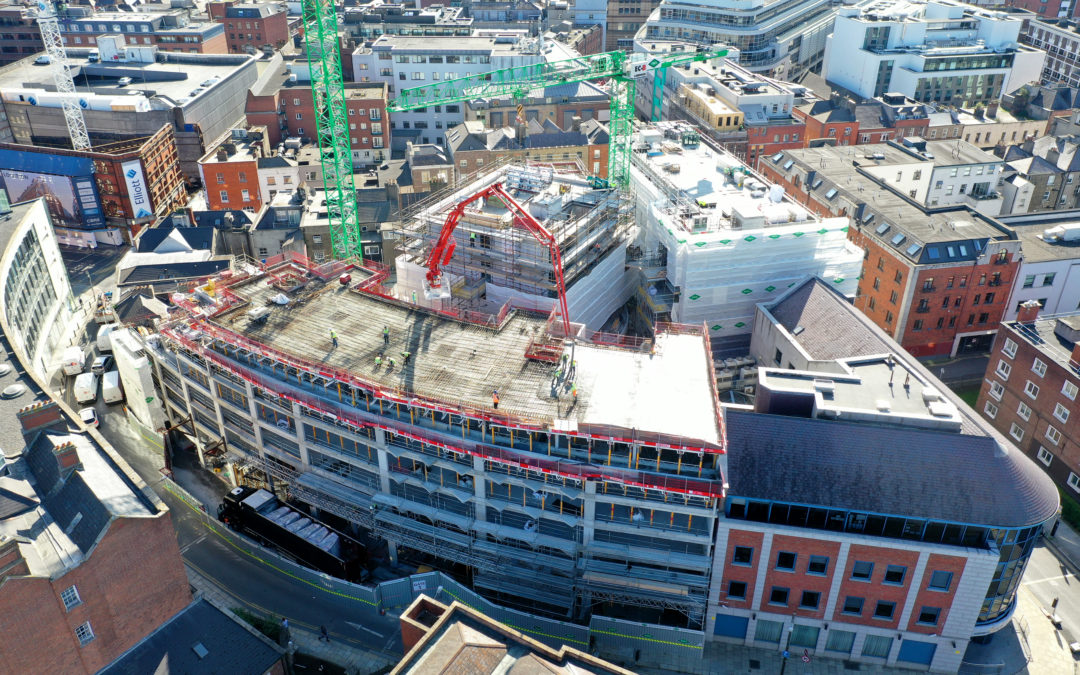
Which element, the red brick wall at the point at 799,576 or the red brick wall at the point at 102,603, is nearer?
the red brick wall at the point at 102,603

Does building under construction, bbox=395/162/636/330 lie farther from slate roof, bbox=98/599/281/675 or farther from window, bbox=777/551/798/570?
slate roof, bbox=98/599/281/675

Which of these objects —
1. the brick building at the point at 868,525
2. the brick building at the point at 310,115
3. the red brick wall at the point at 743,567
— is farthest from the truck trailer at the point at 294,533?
the brick building at the point at 310,115

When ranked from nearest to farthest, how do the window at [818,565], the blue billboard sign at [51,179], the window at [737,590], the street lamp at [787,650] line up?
1. the window at [818,565]
2. the window at [737,590]
3. the street lamp at [787,650]
4. the blue billboard sign at [51,179]

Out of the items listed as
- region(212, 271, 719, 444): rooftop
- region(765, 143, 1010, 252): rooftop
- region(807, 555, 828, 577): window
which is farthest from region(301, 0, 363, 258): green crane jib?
region(807, 555, 828, 577): window

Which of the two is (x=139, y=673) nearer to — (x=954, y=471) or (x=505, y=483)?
(x=505, y=483)

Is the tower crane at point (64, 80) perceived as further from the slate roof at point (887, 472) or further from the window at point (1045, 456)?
the window at point (1045, 456)

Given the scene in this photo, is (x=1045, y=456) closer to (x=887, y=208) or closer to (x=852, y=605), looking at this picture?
(x=852, y=605)
